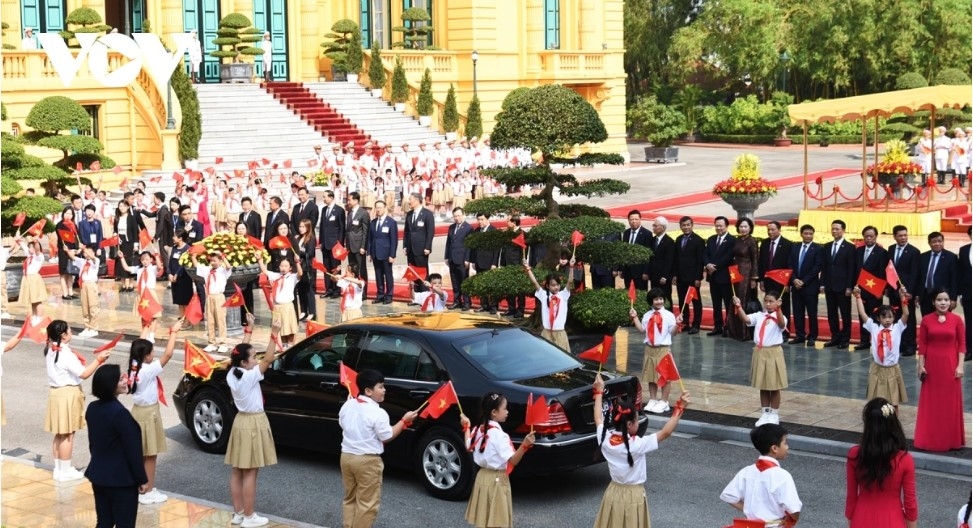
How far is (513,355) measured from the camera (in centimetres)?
1263

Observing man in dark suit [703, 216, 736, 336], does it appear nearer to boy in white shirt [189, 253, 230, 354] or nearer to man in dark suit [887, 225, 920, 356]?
man in dark suit [887, 225, 920, 356]

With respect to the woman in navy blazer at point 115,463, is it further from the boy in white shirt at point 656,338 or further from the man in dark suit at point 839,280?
the man in dark suit at point 839,280

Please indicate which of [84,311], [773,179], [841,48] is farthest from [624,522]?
[841,48]

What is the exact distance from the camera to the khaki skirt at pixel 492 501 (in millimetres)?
10039

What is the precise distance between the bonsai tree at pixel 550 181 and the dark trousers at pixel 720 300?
2.22 m

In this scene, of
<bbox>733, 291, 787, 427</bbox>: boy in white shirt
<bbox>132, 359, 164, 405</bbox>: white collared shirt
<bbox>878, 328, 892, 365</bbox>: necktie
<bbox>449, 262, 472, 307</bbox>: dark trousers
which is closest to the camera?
<bbox>132, 359, 164, 405</bbox>: white collared shirt

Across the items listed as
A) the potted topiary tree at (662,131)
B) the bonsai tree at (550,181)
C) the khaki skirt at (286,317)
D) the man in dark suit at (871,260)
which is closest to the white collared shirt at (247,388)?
the bonsai tree at (550,181)

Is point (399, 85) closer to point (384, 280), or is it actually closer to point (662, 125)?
point (662, 125)

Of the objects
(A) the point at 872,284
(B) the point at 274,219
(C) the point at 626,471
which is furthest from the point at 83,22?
(C) the point at 626,471

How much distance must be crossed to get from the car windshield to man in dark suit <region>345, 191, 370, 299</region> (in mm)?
10242

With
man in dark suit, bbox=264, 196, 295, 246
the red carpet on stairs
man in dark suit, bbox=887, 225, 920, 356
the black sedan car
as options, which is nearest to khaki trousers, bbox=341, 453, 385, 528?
the black sedan car

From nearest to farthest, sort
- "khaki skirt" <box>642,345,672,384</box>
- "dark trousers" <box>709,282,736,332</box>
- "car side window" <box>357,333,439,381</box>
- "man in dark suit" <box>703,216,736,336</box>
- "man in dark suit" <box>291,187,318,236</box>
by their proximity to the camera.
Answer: "car side window" <box>357,333,439,381</box> < "khaki skirt" <box>642,345,672,384</box> < "man in dark suit" <box>703,216,736,336</box> < "dark trousers" <box>709,282,736,332</box> < "man in dark suit" <box>291,187,318,236</box>

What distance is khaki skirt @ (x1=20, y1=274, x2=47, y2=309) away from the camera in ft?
70.7

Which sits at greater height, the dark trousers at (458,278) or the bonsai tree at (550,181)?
the bonsai tree at (550,181)
